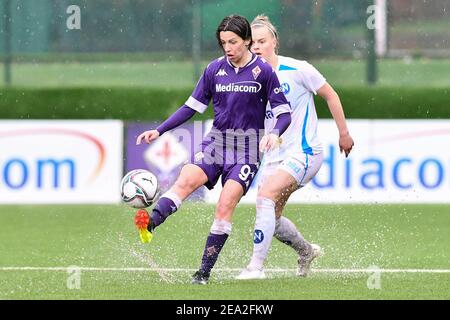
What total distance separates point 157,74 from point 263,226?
952 cm

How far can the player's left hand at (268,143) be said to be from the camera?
28.3 feet

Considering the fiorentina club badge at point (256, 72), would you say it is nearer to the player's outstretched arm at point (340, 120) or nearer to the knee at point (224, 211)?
the player's outstretched arm at point (340, 120)

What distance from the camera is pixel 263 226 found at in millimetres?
9141

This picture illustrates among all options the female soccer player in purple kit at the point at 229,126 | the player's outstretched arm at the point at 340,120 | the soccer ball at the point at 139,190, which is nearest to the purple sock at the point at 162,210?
the female soccer player in purple kit at the point at 229,126

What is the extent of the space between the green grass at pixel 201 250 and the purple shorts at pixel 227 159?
77 cm

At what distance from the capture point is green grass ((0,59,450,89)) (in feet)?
59.7

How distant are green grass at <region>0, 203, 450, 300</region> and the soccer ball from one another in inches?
23.0

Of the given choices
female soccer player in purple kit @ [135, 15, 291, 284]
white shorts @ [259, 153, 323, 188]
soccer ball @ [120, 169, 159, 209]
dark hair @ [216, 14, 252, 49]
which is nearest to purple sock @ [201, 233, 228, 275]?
female soccer player in purple kit @ [135, 15, 291, 284]

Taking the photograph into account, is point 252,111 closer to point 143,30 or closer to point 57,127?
point 57,127

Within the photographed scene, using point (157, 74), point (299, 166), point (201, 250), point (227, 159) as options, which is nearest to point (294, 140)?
point (299, 166)

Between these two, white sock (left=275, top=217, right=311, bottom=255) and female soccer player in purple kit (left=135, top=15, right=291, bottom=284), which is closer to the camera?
female soccer player in purple kit (left=135, top=15, right=291, bottom=284)

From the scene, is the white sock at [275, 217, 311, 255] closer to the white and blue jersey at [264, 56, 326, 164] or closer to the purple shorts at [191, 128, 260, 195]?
the white and blue jersey at [264, 56, 326, 164]

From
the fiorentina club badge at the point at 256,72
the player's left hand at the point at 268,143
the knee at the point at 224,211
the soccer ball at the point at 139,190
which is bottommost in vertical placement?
the knee at the point at 224,211
